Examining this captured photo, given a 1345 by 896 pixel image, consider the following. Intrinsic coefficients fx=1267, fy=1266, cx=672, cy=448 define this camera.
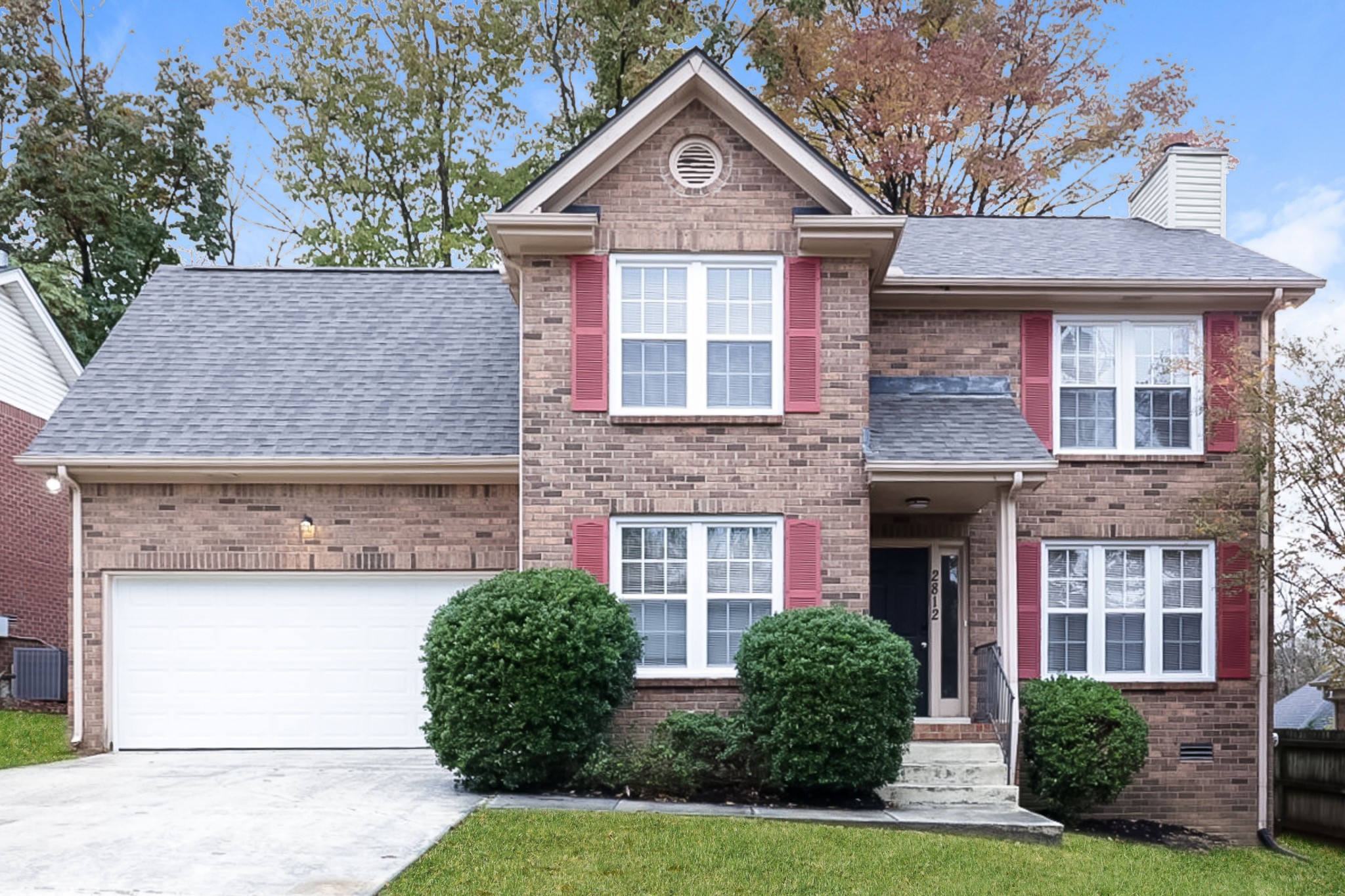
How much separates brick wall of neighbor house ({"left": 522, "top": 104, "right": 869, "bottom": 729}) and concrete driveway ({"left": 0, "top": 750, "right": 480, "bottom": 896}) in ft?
8.68

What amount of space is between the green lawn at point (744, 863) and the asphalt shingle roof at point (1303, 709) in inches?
713

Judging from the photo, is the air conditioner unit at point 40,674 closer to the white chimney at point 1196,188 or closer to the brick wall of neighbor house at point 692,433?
the brick wall of neighbor house at point 692,433

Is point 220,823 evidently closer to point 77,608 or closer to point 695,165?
point 77,608

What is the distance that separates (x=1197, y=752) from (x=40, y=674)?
47.8 feet

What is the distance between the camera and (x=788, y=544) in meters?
12.0

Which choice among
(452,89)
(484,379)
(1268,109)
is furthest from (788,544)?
(452,89)

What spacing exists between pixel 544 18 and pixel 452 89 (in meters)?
2.47

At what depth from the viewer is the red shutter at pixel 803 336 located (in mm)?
12039

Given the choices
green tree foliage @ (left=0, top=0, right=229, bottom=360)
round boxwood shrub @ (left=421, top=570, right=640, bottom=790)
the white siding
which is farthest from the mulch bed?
green tree foliage @ (left=0, top=0, right=229, bottom=360)

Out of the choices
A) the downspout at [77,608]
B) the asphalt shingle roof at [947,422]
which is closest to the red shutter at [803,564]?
the asphalt shingle roof at [947,422]

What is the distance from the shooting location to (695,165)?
12.2m

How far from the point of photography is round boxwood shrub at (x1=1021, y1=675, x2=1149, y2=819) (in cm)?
1171

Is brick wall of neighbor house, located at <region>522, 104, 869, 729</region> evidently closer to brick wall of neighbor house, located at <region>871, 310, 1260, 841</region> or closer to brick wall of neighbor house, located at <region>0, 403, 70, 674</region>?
brick wall of neighbor house, located at <region>871, 310, 1260, 841</region>

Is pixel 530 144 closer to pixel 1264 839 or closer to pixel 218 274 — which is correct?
pixel 218 274
